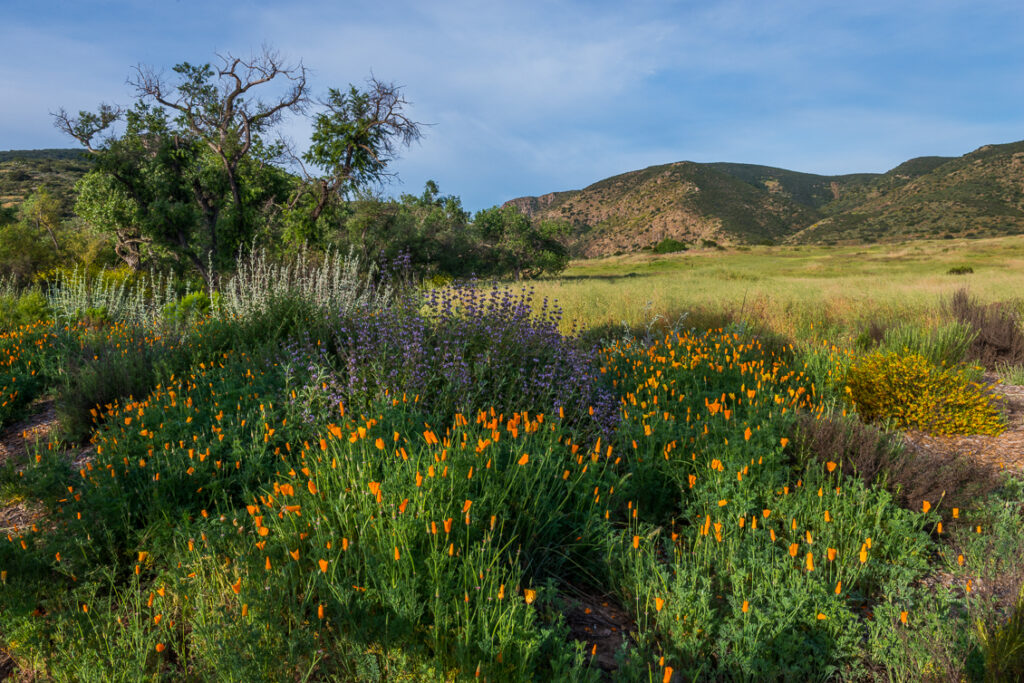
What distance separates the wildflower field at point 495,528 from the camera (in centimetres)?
192

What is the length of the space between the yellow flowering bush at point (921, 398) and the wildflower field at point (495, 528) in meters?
0.02

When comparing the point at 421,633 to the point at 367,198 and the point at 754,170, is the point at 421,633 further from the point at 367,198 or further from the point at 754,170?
the point at 754,170

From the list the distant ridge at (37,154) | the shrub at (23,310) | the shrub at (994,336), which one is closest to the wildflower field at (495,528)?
the shrub at (994,336)

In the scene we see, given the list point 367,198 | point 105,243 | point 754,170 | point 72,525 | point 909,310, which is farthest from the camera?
point 754,170

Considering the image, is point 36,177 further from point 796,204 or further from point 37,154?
point 796,204

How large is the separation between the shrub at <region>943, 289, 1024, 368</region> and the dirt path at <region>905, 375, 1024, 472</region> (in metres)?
3.14

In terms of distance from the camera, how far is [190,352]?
557 cm

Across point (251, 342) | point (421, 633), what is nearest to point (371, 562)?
point (421, 633)

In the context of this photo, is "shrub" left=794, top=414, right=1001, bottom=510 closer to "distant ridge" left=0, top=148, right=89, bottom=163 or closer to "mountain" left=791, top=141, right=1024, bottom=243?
"mountain" left=791, top=141, right=1024, bottom=243

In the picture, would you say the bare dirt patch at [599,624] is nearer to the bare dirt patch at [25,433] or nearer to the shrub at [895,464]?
the shrub at [895,464]

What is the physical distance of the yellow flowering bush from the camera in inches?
190

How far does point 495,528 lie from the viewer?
8.00 ft

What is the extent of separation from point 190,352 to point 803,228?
89.1 m

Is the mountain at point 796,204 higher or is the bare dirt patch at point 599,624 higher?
the mountain at point 796,204
